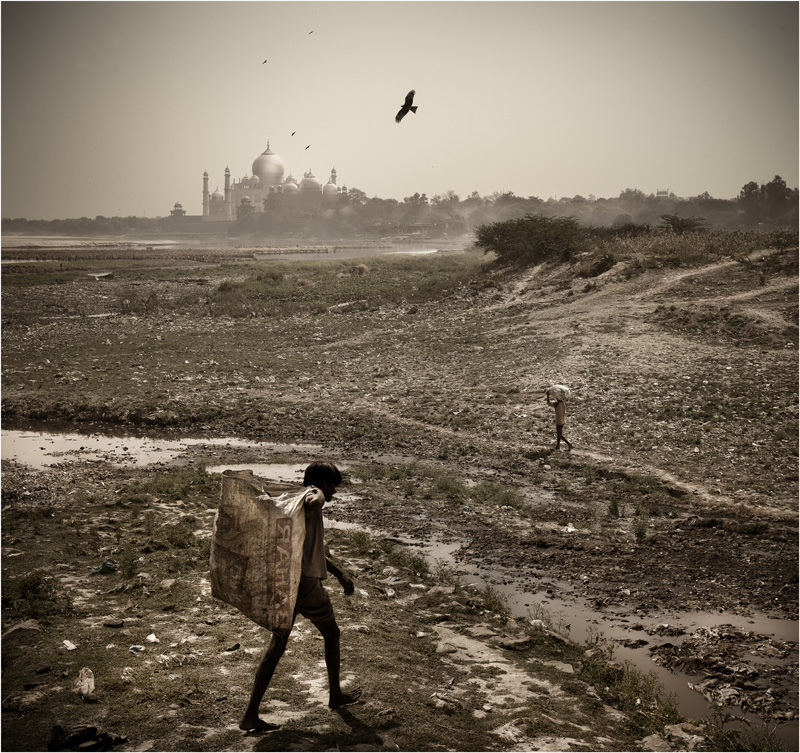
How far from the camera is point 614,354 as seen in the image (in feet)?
54.0

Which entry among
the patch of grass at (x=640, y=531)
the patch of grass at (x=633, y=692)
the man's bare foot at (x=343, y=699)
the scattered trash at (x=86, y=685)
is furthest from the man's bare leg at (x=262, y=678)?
the patch of grass at (x=640, y=531)

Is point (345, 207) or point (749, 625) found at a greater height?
point (345, 207)

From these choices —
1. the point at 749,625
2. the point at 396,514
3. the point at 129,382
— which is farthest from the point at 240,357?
the point at 749,625

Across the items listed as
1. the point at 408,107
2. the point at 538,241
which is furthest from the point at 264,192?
the point at 408,107

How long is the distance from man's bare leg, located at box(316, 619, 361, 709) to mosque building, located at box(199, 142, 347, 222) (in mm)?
117041

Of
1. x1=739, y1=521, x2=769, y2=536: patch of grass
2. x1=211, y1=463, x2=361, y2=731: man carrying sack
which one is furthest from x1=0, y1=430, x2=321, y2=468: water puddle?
x1=211, y1=463, x2=361, y2=731: man carrying sack

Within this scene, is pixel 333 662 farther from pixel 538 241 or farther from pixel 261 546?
pixel 538 241

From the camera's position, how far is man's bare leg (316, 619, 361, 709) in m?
4.48

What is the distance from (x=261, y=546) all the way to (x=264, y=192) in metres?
129

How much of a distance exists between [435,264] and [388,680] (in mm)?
37493

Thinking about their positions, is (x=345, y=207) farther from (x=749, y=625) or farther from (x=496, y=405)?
(x=749, y=625)

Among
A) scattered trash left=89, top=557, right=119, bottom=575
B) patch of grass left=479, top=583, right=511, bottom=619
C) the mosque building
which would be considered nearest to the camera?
patch of grass left=479, top=583, right=511, bottom=619

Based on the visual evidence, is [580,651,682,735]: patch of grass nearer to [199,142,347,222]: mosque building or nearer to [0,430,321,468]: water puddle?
[0,430,321,468]: water puddle

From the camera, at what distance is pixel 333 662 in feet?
14.9
